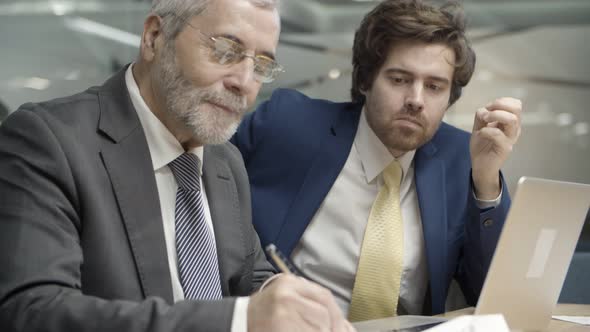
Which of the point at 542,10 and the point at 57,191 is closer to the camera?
the point at 57,191

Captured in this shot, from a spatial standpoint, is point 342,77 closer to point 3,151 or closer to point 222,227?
point 222,227

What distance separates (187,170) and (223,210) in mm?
159

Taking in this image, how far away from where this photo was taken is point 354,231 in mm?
2217

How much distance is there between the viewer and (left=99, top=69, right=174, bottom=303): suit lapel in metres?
1.41

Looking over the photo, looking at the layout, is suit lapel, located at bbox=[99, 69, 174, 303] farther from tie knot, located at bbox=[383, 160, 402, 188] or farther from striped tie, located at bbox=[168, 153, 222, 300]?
tie knot, located at bbox=[383, 160, 402, 188]

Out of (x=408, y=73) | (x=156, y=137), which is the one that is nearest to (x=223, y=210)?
(x=156, y=137)

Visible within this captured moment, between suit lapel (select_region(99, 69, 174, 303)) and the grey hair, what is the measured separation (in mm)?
235

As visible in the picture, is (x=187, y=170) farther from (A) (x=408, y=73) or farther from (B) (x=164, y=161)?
(A) (x=408, y=73)

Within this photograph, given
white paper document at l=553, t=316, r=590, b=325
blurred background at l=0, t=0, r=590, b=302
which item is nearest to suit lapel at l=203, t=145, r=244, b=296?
white paper document at l=553, t=316, r=590, b=325

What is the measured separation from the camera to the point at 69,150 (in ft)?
4.46

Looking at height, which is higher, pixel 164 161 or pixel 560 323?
pixel 164 161

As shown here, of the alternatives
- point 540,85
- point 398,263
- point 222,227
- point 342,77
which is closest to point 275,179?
point 398,263

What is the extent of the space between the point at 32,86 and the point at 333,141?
1.97 metres

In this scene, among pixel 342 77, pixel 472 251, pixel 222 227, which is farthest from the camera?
pixel 342 77
